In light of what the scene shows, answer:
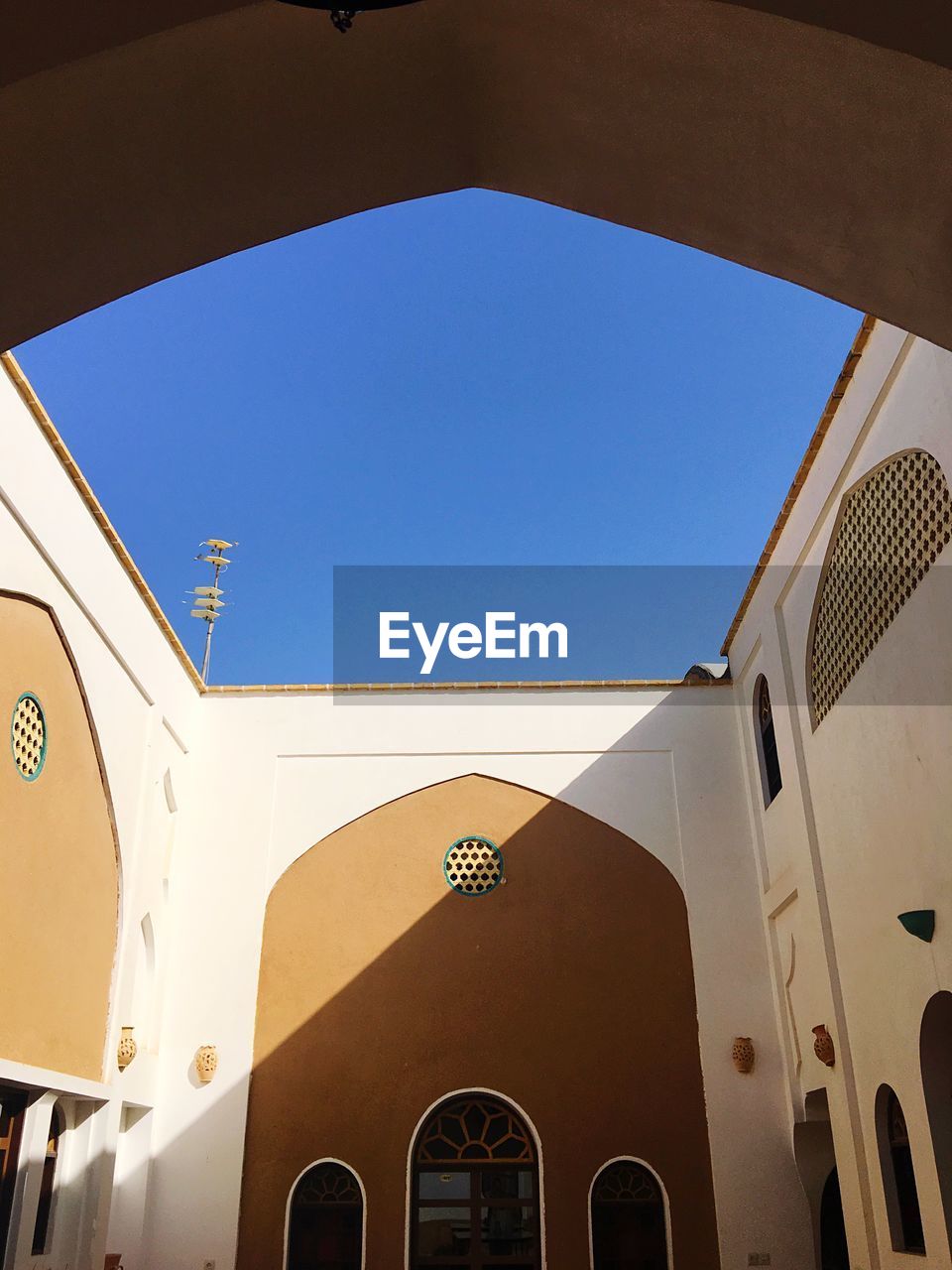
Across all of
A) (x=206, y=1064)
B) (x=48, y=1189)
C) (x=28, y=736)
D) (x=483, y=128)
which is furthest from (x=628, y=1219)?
(x=483, y=128)

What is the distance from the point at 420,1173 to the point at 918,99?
7473mm

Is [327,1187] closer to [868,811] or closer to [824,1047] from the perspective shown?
[824,1047]

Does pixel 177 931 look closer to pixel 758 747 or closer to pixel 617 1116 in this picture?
pixel 617 1116

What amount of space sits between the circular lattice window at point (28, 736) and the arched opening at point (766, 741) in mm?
4823

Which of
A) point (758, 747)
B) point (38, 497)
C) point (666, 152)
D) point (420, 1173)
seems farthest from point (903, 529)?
point (420, 1173)

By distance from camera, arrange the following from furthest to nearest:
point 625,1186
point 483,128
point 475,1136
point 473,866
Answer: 1. point 473,866
2. point 475,1136
3. point 625,1186
4. point 483,128

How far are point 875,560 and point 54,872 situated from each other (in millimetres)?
4802

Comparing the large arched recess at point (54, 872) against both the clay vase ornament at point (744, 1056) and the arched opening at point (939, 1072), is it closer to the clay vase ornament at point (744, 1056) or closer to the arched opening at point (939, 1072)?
the clay vase ornament at point (744, 1056)

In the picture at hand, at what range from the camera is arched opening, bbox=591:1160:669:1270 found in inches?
286

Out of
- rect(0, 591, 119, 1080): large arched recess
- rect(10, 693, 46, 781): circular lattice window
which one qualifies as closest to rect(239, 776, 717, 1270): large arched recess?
rect(0, 591, 119, 1080): large arched recess

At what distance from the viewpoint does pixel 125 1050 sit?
6.95m

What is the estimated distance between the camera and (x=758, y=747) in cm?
821

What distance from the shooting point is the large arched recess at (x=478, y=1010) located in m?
7.47
